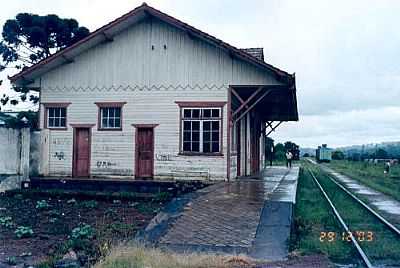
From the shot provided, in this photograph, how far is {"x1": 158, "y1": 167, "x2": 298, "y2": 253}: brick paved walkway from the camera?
889cm

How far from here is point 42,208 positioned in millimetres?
14117

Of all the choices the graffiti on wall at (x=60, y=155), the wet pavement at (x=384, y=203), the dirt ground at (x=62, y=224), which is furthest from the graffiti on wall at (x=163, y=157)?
the wet pavement at (x=384, y=203)

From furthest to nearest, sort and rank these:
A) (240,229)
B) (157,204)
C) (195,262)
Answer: (157,204) < (240,229) < (195,262)

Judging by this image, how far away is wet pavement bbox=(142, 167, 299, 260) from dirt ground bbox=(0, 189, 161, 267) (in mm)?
→ 1035

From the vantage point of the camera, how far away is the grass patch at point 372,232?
852cm

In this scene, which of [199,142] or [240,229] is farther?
[199,142]

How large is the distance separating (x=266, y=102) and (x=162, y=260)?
60.1ft

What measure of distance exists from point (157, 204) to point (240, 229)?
5.67m

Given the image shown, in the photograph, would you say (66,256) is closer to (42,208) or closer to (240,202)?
(240,202)

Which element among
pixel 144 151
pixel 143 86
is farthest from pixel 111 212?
pixel 143 86

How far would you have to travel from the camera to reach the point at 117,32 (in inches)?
762

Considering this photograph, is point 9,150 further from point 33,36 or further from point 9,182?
point 33,36

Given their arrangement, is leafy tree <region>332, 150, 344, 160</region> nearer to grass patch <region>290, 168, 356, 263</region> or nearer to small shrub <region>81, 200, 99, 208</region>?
grass patch <region>290, 168, 356, 263</region>

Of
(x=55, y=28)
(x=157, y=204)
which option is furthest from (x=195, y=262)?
(x=55, y=28)
